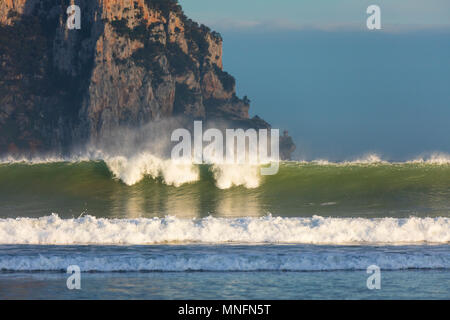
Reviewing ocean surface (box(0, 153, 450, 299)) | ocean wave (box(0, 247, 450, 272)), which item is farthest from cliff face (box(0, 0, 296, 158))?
ocean wave (box(0, 247, 450, 272))

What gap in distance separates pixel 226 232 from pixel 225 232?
0.03 meters

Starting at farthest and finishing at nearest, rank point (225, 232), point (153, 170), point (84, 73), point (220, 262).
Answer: point (84, 73) < point (153, 170) < point (225, 232) < point (220, 262)

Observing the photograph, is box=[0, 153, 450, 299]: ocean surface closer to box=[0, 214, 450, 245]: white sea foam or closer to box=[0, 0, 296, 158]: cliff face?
box=[0, 214, 450, 245]: white sea foam

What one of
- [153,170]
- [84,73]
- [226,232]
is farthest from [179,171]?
[84,73]

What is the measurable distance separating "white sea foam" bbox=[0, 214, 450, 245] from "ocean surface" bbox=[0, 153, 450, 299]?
4cm

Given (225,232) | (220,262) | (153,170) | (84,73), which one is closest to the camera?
(220,262)

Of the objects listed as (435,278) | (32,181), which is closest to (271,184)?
(32,181)

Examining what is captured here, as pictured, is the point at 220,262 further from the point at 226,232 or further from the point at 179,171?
the point at 179,171

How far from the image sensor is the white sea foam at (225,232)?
746 inches

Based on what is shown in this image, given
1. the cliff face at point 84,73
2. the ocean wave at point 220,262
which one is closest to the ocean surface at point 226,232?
the ocean wave at point 220,262

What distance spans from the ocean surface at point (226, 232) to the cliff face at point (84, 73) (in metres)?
110

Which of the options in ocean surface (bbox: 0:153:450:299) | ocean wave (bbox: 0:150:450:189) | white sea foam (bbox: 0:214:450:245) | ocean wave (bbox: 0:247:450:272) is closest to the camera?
ocean surface (bbox: 0:153:450:299)

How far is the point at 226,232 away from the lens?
1944 cm

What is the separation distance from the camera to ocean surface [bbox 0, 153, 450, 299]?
14180 mm
